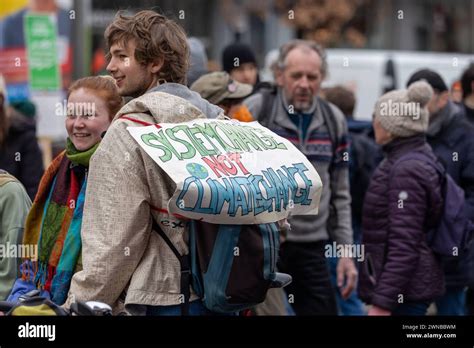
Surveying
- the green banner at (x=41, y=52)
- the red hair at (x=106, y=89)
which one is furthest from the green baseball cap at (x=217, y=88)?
the green banner at (x=41, y=52)

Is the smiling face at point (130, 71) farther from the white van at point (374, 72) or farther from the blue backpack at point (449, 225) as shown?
the white van at point (374, 72)

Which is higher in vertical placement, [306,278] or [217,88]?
[217,88]

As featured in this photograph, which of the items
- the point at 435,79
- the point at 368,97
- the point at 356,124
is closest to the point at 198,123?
the point at 435,79

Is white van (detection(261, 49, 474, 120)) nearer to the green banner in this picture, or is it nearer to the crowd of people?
the green banner

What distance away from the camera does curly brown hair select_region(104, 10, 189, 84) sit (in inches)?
181

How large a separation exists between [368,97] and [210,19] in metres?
14.1

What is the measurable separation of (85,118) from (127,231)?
0.82 metres

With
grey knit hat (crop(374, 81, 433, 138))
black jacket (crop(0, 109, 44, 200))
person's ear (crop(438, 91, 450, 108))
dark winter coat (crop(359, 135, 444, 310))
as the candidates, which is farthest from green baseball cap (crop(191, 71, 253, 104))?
black jacket (crop(0, 109, 44, 200))

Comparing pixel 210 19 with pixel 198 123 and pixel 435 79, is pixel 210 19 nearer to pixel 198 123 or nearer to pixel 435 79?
pixel 435 79

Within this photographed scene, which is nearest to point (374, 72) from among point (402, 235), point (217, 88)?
point (217, 88)

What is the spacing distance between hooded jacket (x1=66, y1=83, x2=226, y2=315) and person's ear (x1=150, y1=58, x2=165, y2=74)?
0.29 metres

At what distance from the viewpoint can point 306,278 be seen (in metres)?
7.19

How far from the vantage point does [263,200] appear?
4340 millimetres

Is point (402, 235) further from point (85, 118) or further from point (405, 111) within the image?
point (85, 118)
